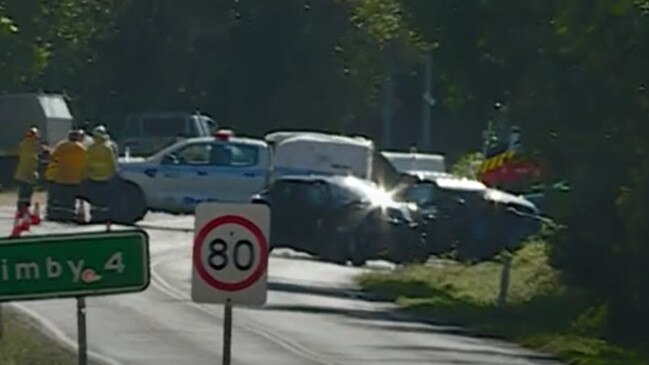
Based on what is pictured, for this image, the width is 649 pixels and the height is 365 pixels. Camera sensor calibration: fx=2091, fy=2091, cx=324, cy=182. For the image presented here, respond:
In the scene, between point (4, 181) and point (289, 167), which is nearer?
point (289, 167)

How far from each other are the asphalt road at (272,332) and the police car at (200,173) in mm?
11534

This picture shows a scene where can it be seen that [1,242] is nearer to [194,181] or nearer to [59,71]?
[194,181]

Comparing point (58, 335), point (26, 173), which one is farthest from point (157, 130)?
point (58, 335)

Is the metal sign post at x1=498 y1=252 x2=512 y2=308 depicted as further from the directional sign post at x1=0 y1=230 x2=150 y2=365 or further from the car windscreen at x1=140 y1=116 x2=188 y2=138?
the car windscreen at x1=140 y1=116 x2=188 y2=138

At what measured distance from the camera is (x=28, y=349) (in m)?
18.3

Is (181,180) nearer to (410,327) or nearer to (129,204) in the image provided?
(129,204)

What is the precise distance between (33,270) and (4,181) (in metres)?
40.6

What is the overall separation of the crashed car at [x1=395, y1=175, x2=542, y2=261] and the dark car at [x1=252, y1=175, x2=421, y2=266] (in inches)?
17.7

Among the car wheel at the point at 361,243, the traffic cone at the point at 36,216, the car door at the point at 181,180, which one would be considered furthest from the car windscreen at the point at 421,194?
the traffic cone at the point at 36,216

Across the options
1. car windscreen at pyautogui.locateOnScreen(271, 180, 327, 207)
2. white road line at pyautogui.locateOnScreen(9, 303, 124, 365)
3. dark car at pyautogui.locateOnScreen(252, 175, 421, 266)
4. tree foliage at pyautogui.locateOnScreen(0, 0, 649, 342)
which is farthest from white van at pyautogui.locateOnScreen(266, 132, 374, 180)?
white road line at pyautogui.locateOnScreen(9, 303, 124, 365)

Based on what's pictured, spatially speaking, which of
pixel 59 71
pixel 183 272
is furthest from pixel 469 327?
pixel 59 71

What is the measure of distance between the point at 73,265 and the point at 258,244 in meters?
1.43

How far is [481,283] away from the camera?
31891 millimetres

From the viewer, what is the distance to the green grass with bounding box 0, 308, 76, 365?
17.4m
